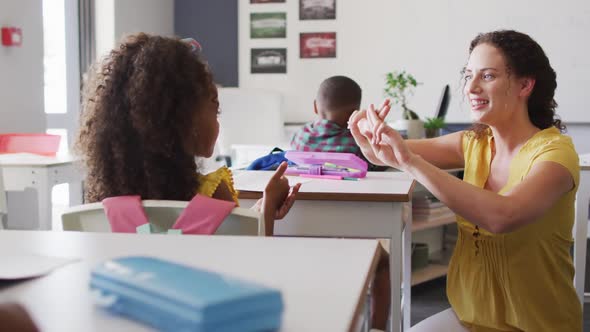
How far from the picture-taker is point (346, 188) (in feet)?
7.02

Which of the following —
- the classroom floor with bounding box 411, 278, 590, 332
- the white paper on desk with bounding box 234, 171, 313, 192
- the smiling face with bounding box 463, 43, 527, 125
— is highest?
the smiling face with bounding box 463, 43, 527, 125

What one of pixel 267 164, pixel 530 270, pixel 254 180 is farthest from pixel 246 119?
pixel 530 270

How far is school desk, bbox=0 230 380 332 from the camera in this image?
650 mm

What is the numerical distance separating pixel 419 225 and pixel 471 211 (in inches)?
87.0

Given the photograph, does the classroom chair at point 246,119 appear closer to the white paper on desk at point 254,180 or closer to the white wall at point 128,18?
the white wall at point 128,18

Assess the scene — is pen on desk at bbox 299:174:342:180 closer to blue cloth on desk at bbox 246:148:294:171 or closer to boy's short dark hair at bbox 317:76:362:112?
blue cloth on desk at bbox 246:148:294:171

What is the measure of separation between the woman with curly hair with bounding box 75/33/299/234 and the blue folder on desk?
0.79 m

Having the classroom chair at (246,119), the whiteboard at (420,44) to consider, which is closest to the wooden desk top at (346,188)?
the classroom chair at (246,119)

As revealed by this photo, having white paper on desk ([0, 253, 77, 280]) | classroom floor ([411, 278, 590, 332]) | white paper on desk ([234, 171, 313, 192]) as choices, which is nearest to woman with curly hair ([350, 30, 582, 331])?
white paper on desk ([234, 171, 313, 192])

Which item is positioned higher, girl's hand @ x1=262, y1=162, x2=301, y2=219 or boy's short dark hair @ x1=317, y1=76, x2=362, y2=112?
boy's short dark hair @ x1=317, y1=76, x2=362, y2=112

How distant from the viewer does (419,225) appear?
12.1ft

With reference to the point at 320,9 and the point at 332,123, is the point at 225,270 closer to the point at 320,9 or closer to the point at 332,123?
the point at 332,123

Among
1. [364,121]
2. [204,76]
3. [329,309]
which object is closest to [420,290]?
[364,121]

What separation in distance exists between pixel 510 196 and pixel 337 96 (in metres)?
1.86
